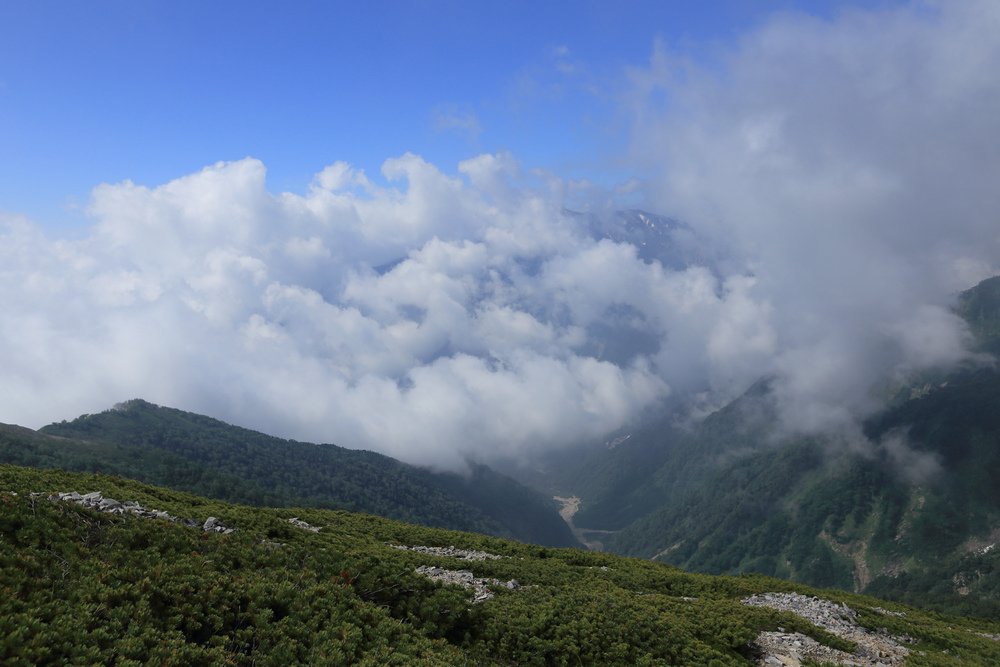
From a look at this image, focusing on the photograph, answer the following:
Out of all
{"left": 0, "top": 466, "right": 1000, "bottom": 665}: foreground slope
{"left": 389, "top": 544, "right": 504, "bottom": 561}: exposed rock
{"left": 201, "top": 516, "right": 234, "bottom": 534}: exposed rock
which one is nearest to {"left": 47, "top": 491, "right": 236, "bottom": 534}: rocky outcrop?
{"left": 201, "top": 516, "right": 234, "bottom": 534}: exposed rock

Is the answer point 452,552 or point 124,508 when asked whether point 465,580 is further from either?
point 124,508

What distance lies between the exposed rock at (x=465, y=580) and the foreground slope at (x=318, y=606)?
0.26 metres

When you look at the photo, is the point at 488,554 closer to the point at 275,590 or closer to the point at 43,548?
the point at 275,590

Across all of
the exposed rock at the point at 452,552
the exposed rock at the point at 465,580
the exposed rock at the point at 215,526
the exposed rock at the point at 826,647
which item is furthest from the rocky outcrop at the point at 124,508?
the exposed rock at the point at 826,647

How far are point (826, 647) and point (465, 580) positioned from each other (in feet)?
80.7

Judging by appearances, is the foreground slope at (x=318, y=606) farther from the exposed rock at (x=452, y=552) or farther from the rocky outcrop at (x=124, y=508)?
the exposed rock at (x=452, y=552)

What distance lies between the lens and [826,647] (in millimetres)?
37000

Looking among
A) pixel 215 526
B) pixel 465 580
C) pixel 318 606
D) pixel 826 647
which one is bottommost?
pixel 826 647

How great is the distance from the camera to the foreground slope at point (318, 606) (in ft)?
73.7

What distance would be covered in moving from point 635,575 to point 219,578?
3903 cm

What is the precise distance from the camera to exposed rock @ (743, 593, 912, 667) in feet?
115

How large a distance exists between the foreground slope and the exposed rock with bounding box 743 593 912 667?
18 centimetres

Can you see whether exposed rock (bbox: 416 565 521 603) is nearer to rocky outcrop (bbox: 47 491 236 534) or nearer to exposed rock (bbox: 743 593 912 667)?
rocky outcrop (bbox: 47 491 236 534)

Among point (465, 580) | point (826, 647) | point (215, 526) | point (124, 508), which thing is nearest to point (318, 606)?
point (465, 580)
